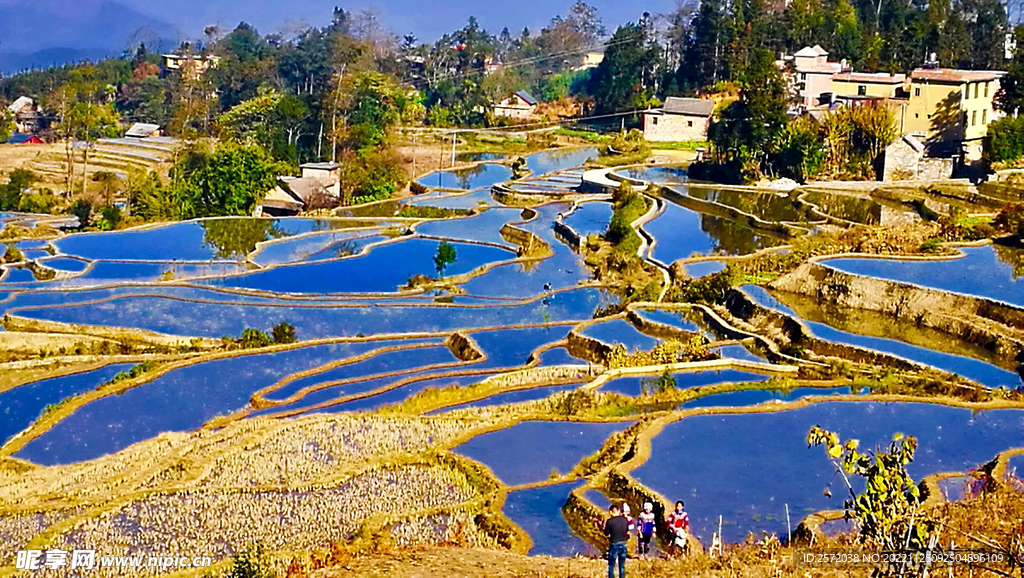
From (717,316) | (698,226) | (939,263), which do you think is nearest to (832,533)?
(717,316)

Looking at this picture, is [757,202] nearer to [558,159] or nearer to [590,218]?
[590,218]

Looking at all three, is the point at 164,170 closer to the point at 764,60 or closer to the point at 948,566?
the point at 764,60

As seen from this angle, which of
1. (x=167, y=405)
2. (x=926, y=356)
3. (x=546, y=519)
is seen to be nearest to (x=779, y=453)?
(x=546, y=519)

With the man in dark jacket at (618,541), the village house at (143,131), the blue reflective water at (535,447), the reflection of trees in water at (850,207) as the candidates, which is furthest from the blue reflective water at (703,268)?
the village house at (143,131)

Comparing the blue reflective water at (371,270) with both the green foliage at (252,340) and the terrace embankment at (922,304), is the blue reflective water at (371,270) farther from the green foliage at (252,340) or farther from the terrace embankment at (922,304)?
the terrace embankment at (922,304)

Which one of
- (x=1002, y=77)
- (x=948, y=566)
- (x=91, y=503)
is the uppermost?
(x=1002, y=77)

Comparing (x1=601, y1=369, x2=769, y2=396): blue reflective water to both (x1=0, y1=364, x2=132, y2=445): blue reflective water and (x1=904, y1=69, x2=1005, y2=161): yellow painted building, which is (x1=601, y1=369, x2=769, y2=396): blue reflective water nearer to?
(x1=0, y1=364, x2=132, y2=445): blue reflective water
